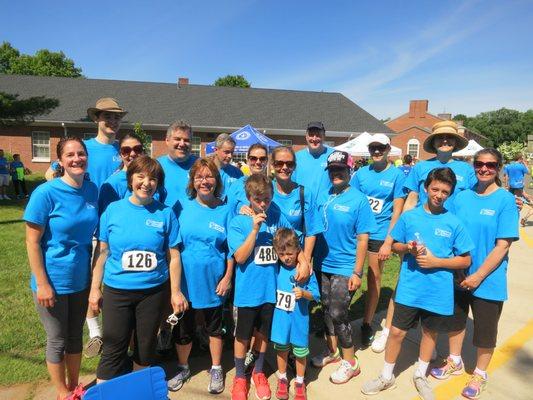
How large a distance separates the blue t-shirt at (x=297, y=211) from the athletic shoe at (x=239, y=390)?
4.18ft

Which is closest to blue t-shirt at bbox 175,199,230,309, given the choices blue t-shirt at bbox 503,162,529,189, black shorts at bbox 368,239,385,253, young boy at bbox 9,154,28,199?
black shorts at bbox 368,239,385,253

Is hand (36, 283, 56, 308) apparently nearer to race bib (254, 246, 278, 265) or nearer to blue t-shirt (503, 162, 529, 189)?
race bib (254, 246, 278, 265)

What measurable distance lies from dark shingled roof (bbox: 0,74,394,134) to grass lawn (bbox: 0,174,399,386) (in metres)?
17.6

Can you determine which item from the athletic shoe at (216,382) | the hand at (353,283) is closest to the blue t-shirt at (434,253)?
the hand at (353,283)

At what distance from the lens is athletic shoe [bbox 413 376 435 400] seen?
2.96 metres

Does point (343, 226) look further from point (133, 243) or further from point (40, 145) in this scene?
point (40, 145)

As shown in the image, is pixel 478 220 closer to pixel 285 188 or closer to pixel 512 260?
pixel 285 188

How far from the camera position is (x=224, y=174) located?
3.93 meters

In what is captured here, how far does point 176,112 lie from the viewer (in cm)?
2445

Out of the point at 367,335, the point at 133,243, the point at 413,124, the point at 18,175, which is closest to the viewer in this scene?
the point at 133,243

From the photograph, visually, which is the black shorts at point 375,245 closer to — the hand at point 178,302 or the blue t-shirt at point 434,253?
the blue t-shirt at point 434,253

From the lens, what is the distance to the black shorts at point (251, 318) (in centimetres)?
287

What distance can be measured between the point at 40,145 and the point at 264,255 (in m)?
23.6

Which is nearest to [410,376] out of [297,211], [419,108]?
[297,211]
